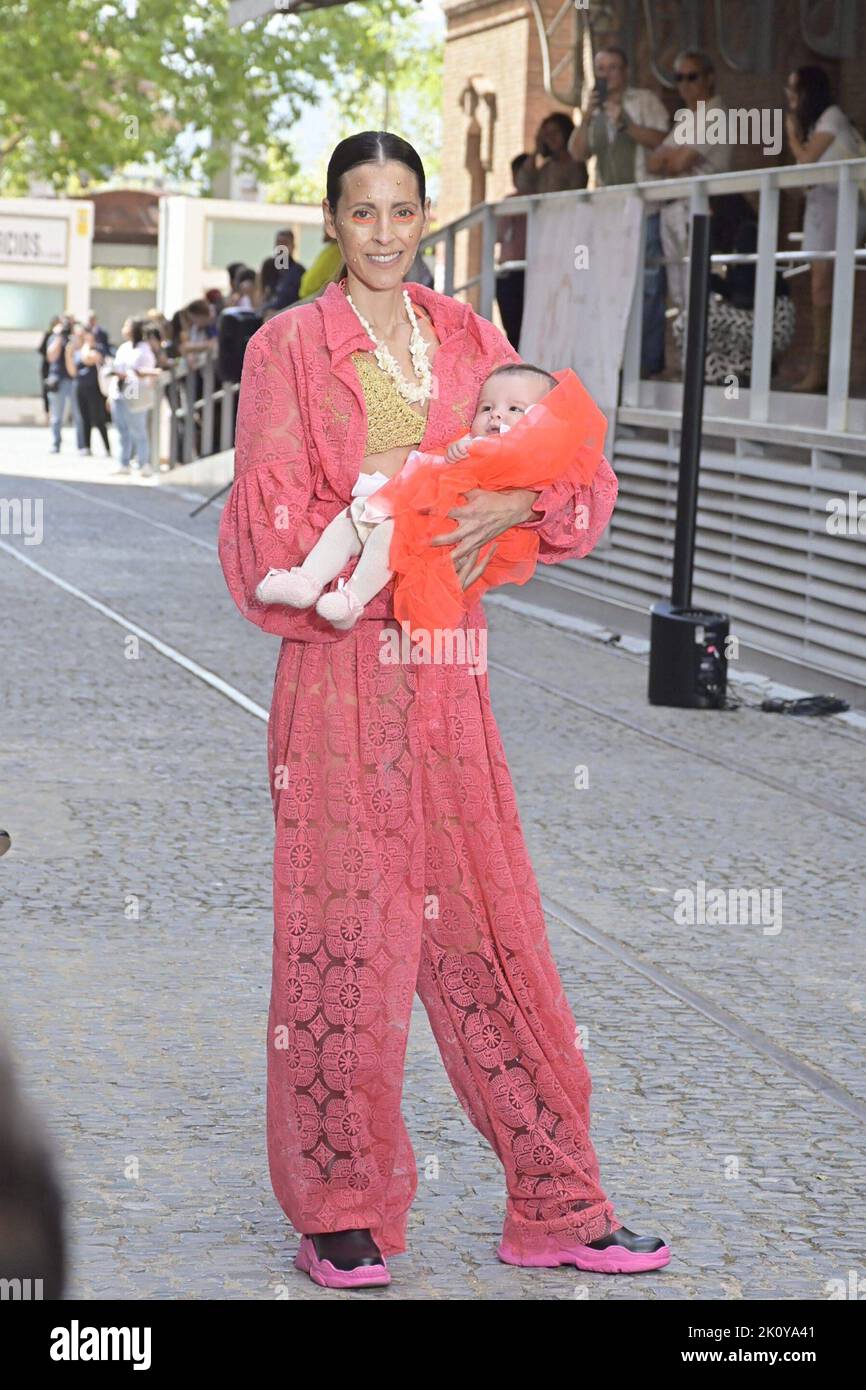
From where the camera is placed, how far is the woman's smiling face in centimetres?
393

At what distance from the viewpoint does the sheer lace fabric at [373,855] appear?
3.93 m

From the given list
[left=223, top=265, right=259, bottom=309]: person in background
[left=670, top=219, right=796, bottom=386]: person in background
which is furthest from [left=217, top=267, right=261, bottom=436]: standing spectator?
[left=670, top=219, right=796, bottom=386]: person in background

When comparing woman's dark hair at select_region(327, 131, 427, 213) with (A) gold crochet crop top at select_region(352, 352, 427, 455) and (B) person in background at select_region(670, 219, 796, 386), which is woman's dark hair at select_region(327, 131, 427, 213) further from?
(B) person in background at select_region(670, 219, 796, 386)

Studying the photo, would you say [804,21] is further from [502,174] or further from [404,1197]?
[404,1197]

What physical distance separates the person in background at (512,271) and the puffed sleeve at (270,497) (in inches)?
494

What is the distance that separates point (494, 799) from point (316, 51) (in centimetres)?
4882

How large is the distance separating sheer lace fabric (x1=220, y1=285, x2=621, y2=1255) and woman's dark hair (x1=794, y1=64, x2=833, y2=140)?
9.22 metres

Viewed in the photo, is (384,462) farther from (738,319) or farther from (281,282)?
(281,282)

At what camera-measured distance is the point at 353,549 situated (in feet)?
12.7

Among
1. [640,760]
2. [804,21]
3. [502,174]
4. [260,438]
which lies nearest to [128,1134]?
[260,438]

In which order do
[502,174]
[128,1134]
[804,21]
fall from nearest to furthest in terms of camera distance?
1. [128,1134]
2. [804,21]
3. [502,174]

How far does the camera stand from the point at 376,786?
13.0ft

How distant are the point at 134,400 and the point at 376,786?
25047 millimetres

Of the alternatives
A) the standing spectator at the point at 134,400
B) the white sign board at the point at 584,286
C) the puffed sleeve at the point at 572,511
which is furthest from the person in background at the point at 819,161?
the standing spectator at the point at 134,400
